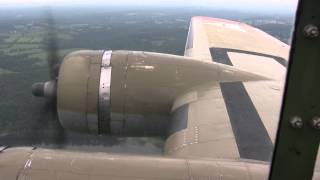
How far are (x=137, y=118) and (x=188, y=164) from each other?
3302mm

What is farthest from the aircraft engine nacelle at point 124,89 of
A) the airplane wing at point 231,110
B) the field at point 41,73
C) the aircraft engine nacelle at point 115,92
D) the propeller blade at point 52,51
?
the field at point 41,73

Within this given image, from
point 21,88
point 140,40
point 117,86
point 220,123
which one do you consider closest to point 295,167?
point 220,123

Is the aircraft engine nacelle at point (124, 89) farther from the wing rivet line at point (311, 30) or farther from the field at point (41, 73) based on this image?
the wing rivet line at point (311, 30)

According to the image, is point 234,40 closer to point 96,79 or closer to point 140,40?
point 96,79

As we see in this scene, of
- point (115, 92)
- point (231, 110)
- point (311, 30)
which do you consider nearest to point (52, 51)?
point (115, 92)

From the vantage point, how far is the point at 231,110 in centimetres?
482

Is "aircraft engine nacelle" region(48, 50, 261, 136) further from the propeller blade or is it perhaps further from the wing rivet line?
the wing rivet line

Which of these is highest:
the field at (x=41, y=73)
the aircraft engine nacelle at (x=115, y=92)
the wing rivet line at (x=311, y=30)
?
the wing rivet line at (x=311, y=30)

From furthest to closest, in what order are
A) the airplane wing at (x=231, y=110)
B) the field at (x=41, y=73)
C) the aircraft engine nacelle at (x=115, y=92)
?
the field at (x=41, y=73), the aircraft engine nacelle at (x=115, y=92), the airplane wing at (x=231, y=110)

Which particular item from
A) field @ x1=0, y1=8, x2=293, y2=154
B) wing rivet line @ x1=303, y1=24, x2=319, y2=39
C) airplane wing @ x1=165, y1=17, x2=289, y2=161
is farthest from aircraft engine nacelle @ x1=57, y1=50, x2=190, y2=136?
wing rivet line @ x1=303, y1=24, x2=319, y2=39

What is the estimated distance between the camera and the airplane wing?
373cm

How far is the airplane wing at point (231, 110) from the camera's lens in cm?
373

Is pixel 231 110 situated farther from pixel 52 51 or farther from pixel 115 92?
pixel 52 51

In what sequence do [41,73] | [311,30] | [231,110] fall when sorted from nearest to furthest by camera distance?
[311,30] < [231,110] < [41,73]
